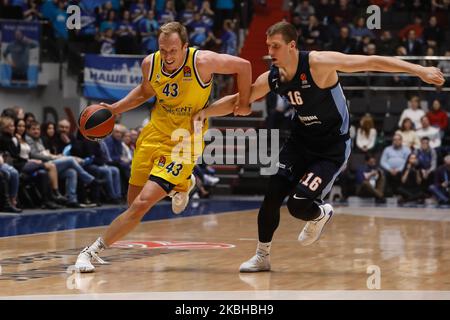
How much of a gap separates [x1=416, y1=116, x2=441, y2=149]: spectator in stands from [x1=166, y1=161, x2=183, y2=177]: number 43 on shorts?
1079 centimetres

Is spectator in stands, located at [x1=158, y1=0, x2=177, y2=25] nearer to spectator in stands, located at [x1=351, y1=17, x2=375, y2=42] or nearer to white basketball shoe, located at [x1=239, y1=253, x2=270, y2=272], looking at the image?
spectator in stands, located at [x1=351, y1=17, x2=375, y2=42]

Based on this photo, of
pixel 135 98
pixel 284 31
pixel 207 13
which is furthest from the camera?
pixel 207 13

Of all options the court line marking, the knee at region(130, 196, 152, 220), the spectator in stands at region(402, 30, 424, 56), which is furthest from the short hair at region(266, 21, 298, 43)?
the spectator in stands at region(402, 30, 424, 56)

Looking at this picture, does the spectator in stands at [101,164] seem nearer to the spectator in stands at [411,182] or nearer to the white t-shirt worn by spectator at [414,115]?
the spectator in stands at [411,182]

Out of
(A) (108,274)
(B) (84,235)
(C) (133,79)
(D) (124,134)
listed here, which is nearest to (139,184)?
(A) (108,274)

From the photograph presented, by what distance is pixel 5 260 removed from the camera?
8.00 meters

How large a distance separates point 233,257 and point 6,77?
10231 mm

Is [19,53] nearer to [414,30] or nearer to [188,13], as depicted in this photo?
[188,13]

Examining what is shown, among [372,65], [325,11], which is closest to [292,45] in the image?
[372,65]

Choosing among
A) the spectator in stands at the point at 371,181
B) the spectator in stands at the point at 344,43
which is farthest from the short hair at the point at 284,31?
the spectator in stands at the point at 344,43

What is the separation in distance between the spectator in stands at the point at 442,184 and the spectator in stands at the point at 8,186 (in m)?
7.64

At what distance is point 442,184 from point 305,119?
33.4 feet

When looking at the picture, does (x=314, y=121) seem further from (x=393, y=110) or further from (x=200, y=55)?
(x=393, y=110)

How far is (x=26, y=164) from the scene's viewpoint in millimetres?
13500
